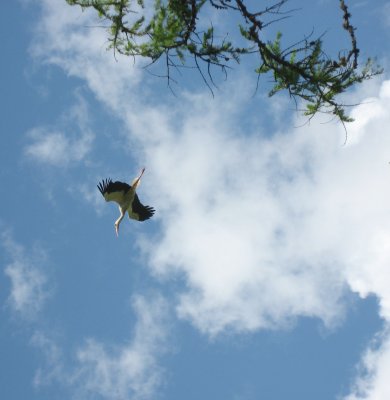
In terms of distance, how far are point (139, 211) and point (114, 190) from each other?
1.43 m

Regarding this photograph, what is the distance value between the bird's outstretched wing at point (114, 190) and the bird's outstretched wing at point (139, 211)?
0.83 m

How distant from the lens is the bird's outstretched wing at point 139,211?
32.9 ft

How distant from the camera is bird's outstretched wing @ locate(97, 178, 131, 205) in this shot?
8792 mm

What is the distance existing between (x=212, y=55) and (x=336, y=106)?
1479 millimetres

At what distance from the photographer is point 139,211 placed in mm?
10195

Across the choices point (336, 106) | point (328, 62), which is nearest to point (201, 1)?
point (328, 62)

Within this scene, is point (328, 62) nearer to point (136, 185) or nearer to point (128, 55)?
point (128, 55)

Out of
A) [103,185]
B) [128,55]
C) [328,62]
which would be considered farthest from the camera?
[103,185]

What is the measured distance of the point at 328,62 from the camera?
4.24 meters

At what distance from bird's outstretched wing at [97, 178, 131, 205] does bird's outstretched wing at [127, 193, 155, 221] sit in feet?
2.72

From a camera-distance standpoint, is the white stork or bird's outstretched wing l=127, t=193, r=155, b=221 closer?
the white stork

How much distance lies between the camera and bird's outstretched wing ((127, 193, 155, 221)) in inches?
395

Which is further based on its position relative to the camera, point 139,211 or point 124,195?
point 139,211

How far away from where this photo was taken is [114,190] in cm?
891
